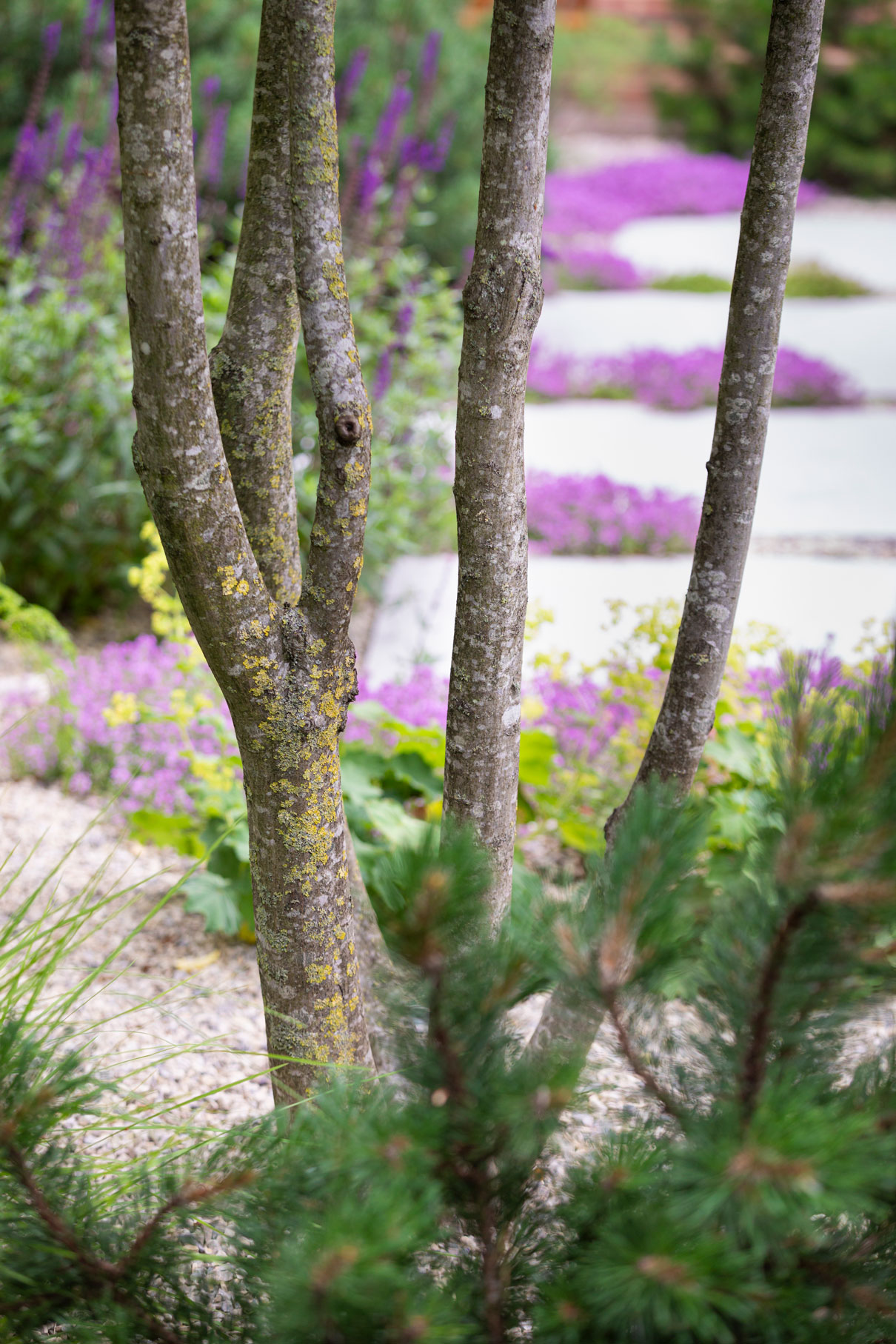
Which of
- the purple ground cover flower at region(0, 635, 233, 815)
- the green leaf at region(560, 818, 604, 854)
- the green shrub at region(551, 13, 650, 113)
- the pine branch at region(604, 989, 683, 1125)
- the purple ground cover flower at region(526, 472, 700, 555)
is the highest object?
the green shrub at region(551, 13, 650, 113)

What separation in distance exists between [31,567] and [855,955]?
12.0 feet

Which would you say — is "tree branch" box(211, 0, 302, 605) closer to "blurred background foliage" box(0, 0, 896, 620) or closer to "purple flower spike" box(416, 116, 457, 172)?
"blurred background foliage" box(0, 0, 896, 620)

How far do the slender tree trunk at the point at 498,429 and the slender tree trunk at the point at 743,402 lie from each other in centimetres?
18

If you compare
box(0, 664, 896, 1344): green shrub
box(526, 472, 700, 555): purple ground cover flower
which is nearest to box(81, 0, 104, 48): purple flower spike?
box(526, 472, 700, 555): purple ground cover flower

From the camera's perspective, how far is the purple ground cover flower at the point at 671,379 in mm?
6352

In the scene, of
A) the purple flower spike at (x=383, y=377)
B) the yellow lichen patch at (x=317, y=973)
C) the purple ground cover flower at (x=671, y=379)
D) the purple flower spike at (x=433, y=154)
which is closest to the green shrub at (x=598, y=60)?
the purple ground cover flower at (x=671, y=379)

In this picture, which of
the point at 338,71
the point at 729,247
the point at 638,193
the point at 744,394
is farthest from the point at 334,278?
the point at 638,193

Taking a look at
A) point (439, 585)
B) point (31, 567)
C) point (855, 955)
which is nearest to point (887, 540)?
Answer: point (439, 585)

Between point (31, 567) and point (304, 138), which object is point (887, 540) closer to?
point (31, 567)

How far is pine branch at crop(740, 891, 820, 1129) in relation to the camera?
579 mm

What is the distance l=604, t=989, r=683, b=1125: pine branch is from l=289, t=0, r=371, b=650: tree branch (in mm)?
613

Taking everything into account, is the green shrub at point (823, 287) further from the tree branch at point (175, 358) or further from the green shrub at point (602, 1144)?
the green shrub at point (602, 1144)

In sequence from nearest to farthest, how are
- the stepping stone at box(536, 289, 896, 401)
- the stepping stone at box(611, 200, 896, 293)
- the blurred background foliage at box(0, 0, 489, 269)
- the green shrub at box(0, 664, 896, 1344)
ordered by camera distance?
the green shrub at box(0, 664, 896, 1344), the blurred background foliage at box(0, 0, 489, 269), the stepping stone at box(536, 289, 896, 401), the stepping stone at box(611, 200, 896, 293)

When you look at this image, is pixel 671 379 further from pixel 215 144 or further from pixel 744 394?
pixel 744 394
